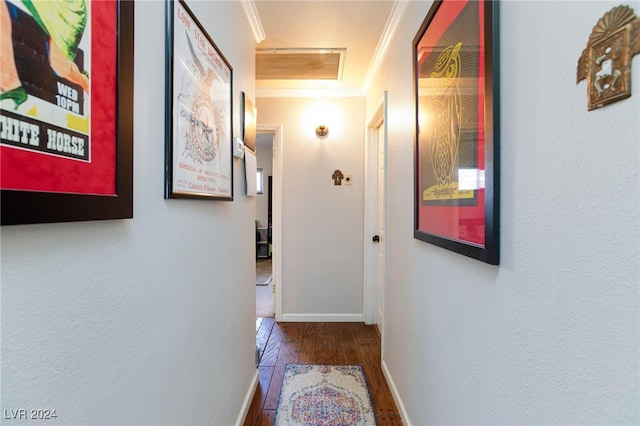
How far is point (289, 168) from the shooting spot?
313 cm

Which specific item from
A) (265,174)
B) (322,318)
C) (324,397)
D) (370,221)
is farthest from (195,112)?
(265,174)

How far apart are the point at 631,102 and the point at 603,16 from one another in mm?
167

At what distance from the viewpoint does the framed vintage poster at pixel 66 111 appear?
0.44 m

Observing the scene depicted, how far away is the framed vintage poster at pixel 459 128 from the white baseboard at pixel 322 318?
201 cm

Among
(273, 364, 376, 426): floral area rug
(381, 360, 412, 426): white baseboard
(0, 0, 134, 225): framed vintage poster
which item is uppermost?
(0, 0, 134, 225): framed vintage poster

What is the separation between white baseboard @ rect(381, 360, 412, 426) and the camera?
165 cm

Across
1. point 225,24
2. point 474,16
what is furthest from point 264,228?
point 474,16

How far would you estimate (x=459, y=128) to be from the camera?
40.4 inches

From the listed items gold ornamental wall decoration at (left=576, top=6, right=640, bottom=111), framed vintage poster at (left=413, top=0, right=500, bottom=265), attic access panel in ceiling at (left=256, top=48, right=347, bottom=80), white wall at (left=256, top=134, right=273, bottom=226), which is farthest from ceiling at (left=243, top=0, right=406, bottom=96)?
white wall at (left=256, top=134, right=273, bottom=226)

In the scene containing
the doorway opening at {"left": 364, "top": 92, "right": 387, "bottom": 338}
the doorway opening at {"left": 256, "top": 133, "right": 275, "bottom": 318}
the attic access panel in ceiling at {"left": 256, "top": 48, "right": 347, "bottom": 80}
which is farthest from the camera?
the doorway opening at {"left": 256, "top": 133, "right": 275, "bottom": 318}

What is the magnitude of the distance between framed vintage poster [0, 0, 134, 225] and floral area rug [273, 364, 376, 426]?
1.63m

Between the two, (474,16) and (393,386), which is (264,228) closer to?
(393,386)

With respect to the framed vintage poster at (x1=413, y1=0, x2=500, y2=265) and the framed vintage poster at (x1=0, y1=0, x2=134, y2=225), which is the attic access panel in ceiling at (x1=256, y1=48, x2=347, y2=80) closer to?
the framed vintage poster at (x1=413, y1=0, x2=500, y2=265)

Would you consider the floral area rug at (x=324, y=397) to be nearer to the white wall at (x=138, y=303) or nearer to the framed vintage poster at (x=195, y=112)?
the white wall at (x=138, y=303)
